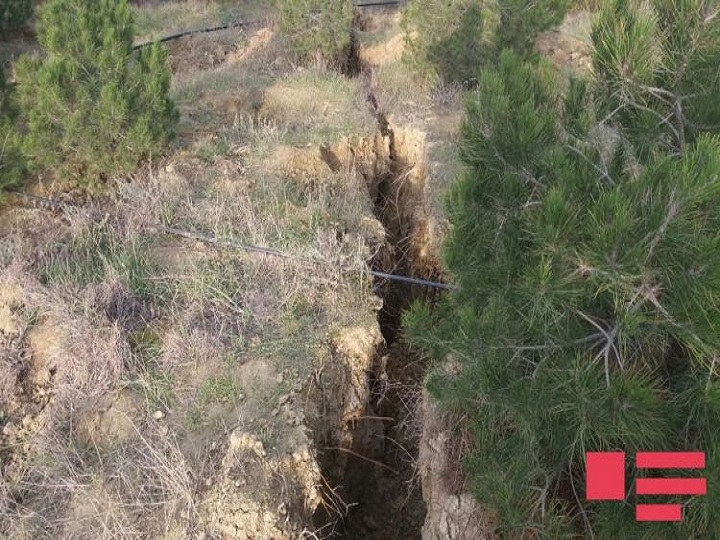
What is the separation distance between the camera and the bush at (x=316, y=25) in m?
7.75

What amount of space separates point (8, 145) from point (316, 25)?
4.35m

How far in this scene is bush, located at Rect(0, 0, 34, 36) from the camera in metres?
10.2

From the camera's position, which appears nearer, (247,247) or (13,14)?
(247,247)

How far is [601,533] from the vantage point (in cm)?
230

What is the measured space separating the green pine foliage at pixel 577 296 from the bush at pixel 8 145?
11.4ft

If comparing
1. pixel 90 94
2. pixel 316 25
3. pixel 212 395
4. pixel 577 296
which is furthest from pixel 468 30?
pixel 577 296

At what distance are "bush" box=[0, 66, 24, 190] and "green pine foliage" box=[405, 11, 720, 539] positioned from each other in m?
3.47

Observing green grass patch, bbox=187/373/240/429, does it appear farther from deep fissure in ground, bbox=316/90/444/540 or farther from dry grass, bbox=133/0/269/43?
dry grass, bbox=133/0/269/43

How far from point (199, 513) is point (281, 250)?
5.95 ft

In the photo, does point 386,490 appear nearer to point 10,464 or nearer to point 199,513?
point 199,513

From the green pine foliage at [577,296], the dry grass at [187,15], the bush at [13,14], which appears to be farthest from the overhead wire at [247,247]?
the bush at [13,14]

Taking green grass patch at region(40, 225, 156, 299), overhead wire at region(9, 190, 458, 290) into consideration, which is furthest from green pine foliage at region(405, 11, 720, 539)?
green grass patch at region(40, 225, 156, 299)

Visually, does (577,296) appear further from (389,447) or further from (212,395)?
(389,447)

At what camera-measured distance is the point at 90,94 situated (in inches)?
188
